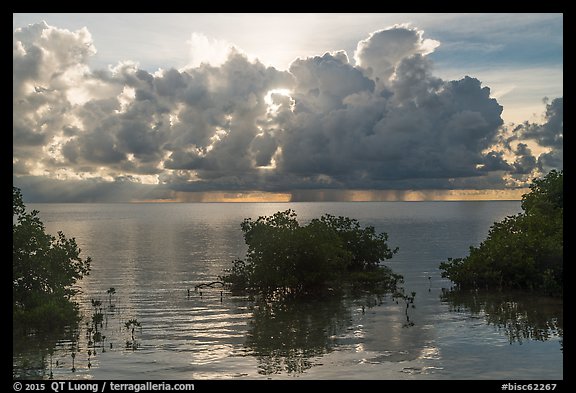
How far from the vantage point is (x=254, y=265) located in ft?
201

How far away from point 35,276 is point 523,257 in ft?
153

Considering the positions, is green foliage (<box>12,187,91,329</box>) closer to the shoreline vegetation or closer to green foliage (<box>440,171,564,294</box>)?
the shoreline vegetation

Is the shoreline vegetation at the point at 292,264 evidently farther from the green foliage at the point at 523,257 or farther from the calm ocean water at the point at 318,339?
the green foliage at the point at 523,257

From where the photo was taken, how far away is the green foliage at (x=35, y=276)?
41.8 meters

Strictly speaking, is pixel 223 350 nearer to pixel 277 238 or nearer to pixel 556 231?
pixel 277 238

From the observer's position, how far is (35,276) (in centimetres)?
4300

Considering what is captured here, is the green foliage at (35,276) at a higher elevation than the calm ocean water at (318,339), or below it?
higher

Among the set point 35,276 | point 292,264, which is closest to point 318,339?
point 292,264

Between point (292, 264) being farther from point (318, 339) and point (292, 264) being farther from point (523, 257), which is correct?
point (523, 257)

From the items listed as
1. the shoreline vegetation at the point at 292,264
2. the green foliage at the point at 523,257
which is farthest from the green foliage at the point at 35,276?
the green foliage at the point at 523,257

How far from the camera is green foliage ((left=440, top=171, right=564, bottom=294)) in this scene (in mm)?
55062

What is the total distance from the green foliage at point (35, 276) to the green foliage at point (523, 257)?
4065cm

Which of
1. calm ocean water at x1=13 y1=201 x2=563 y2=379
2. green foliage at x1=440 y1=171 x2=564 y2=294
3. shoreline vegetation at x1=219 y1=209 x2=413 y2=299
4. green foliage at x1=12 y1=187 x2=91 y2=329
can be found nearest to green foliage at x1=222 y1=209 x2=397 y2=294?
shoreline vegetation at x1=219 y1=209 x2=413 y2=299
